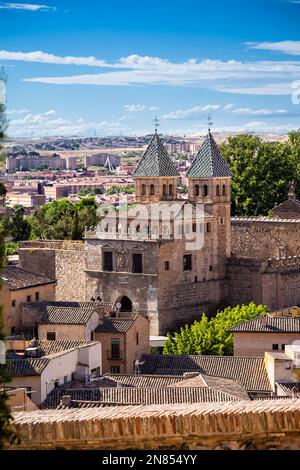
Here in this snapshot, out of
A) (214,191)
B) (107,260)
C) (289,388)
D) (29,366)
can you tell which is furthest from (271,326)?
(214,191)

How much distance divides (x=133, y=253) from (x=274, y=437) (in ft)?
109

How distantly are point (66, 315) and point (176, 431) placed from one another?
25.8 m

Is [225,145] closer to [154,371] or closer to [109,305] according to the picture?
[109,305]

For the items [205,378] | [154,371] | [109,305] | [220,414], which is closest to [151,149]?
[109,305]

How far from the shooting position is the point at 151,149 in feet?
153

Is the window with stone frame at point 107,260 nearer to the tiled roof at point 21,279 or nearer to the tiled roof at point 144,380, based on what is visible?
the tiled roof at point 21,279

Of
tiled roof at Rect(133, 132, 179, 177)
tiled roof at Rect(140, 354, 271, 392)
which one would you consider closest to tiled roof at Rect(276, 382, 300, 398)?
tiled roof at Rect(140, 354, 271, 392)

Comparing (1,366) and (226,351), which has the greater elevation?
(1,366)

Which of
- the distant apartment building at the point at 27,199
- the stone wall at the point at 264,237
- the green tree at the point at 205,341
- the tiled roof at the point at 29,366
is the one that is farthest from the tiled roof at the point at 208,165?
the distant apartment building at the point at 27,199

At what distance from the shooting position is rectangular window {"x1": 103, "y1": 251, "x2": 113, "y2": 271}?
145 ft

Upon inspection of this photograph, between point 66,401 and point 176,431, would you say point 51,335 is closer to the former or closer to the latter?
point 66,401

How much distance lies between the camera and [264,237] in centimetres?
5066

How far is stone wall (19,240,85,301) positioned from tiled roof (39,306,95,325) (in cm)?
954

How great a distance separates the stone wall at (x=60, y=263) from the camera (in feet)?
154
